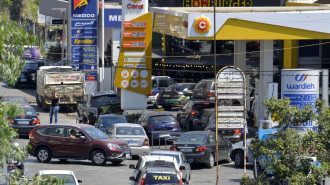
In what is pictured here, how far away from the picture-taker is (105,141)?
86.2 ft

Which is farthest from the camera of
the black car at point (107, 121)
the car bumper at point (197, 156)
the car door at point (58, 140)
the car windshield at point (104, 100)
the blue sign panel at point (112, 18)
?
the blue sign panel at point (112, 18)

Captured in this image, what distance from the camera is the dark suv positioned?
128ft

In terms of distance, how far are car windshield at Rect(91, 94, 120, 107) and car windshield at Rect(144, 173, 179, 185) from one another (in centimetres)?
2040

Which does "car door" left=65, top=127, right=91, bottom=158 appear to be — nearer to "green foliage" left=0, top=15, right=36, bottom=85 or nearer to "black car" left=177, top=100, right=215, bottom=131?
"black car" left=177, top=100, right=215, bottom=131

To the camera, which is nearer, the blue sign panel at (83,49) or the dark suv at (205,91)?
the dark suv at (205,91)

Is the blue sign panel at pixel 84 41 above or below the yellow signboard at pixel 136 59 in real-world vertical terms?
above

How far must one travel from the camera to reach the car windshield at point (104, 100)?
128 ft

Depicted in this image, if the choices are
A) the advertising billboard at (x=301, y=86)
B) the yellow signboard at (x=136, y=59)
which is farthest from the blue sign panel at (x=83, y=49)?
the advertising billboard at (x=301, y=86)

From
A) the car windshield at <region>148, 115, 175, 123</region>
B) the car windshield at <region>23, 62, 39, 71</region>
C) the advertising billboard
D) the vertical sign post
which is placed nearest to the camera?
the vertical sign post

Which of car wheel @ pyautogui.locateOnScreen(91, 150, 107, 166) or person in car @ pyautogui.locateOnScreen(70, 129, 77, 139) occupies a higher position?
person in car @ pyautogui.locateOnScreen(70, 129, 77, 139)

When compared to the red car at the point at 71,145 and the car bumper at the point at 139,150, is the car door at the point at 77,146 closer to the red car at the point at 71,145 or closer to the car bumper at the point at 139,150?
the red car at the point at 71,145

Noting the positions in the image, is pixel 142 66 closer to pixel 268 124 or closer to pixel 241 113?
pixel 268 124

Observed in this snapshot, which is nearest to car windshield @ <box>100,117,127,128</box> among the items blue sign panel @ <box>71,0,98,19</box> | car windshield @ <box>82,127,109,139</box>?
car windshield @ <box>82,127,109,139</box>

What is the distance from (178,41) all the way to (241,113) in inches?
1253
